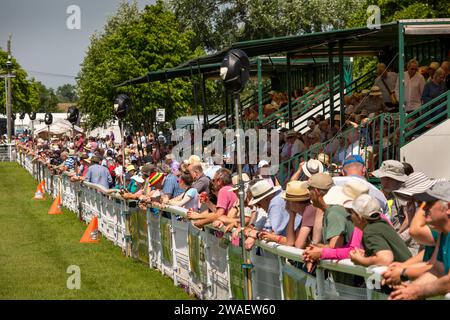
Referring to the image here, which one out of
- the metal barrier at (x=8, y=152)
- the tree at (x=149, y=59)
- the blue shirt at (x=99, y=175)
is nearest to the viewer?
the blue shirt at (x=99, y=175)

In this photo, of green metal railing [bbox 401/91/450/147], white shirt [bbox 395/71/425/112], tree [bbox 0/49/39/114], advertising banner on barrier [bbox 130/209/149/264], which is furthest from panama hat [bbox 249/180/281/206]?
tree [bbox 0/49/39/114]

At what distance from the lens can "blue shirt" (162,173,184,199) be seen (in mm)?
14641

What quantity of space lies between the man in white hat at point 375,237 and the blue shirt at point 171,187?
25.1 feet

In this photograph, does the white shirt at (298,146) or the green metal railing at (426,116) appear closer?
the green metal railing at (426,116)

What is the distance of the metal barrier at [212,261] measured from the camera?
7.00 m

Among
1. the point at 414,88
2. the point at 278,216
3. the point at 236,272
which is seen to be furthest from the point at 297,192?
the point at 414,88

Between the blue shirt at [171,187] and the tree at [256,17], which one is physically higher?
the tree at [256,17]

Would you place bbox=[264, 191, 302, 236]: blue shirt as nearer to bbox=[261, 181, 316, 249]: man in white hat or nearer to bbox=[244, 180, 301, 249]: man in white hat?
bbox=[244, 180, 301, 249]: man in white hat

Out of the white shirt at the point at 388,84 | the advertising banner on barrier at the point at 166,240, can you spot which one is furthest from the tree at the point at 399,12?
the advertising banner on barrier at the point at 166,240

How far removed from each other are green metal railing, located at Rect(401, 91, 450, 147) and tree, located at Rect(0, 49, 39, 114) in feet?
345

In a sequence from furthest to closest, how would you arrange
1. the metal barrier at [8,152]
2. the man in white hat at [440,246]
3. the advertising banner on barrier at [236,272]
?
the metal barrier at [8,152], the advertising banner on barrier at [236,272], the man in white hat at [440,246]

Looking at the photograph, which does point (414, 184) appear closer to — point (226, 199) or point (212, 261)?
point (226, 199)

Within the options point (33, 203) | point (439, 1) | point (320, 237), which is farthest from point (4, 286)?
point (439, 1)

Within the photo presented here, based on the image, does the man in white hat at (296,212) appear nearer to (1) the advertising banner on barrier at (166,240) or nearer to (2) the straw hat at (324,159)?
(1) the advertising banner on barrier at (166,240)
